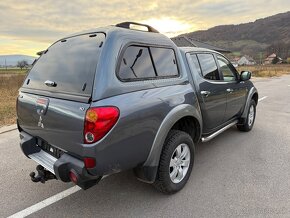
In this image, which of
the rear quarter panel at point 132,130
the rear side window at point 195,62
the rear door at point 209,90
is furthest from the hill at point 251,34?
the rear quarter panel at point 132,130

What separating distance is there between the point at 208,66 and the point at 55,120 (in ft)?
8.38

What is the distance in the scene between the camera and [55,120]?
273 cm

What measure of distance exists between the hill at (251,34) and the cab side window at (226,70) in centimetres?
14015

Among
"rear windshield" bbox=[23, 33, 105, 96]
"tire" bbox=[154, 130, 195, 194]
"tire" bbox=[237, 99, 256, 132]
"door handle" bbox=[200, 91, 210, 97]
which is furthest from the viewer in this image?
"tire" bbox=[237, 99, 256, 132]

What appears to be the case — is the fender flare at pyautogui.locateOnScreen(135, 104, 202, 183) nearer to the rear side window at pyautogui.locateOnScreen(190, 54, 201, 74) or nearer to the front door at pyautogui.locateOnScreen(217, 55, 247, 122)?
the rear side window at pyautogui.locateOnScreen(190, 54, 201, 74)

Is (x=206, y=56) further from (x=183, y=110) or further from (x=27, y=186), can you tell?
(x=27, y=186)

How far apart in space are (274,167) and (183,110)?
1845 millimetres

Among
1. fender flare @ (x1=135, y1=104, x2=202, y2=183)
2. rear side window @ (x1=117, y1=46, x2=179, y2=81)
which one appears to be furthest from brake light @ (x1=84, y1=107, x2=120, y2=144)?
fender flare @ (x1=135, y1=104, x2=202, y2=183)

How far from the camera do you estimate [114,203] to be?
3.10 m

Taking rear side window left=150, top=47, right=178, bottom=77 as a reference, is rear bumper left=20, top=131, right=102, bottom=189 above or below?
below

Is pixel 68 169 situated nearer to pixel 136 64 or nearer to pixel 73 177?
pixel 73 177

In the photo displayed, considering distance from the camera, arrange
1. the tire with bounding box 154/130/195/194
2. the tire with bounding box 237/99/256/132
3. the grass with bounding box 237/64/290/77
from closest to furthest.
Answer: the tire with bounding box 154/130/195/194
the tire with bounding box 237/99/256/132
the grass with bounding box 237/64/290/77

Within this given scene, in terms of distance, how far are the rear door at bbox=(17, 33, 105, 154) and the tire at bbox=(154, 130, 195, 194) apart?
3.43ft

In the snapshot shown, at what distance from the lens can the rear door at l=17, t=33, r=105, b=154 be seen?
8.38 feet
